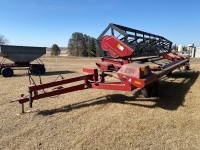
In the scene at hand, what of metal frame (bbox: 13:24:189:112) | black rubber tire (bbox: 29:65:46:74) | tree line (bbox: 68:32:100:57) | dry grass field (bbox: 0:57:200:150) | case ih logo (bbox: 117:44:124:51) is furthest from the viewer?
tree line (bbox: 68:32:100:57)

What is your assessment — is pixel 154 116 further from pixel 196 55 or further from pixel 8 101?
pixel 196 55

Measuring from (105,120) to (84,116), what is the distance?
52cm

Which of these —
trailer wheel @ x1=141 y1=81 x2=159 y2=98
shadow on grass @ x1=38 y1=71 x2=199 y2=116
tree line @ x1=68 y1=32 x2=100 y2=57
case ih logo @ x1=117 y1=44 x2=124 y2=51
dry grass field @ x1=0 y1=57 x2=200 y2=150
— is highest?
tree line @ x1=68 y1=32 x2=100 y2=57

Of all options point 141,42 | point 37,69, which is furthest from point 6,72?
point 141,42

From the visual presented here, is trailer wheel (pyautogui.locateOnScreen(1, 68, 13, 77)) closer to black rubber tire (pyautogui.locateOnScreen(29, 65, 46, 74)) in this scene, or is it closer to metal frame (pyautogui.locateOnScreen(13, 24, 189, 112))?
black rubber tire (pyautogui.locateOnScreen(29, 65, 46, 74))

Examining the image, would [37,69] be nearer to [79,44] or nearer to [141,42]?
[141,42]

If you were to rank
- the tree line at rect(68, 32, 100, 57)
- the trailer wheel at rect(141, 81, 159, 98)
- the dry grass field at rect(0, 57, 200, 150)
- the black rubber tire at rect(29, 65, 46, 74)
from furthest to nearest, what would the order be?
1. the tree line at rect(68, 32, 100, 57)
2. the black rubber tire at rect(29, 65, 46, 74)
3. the trailer wheel at rect(141, 81, 159, 98)
4. the dry grass field at rect(0, 57, 200, 150)

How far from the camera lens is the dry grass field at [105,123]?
3.57m

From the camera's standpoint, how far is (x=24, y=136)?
3.86 m

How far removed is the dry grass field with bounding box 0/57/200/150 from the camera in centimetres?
357

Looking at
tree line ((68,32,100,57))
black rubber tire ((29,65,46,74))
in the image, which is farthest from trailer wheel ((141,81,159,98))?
tree line ((68,32,100,57))

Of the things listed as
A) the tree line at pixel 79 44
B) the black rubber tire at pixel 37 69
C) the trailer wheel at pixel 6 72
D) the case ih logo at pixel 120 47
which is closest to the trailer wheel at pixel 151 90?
the case ih logo at pixel 120 47

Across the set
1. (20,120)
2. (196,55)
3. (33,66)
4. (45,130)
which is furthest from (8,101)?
(196,55)

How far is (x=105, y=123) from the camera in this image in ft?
14.4
